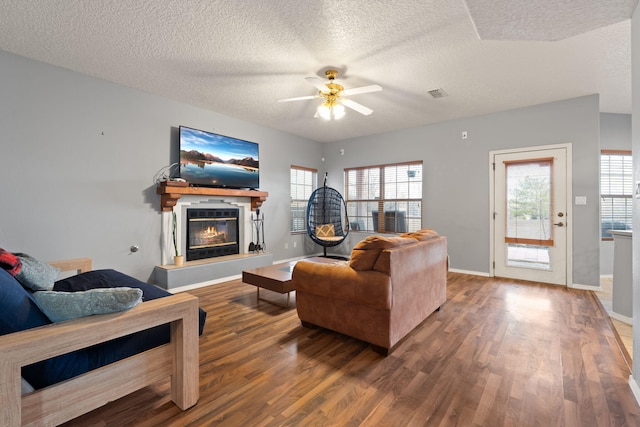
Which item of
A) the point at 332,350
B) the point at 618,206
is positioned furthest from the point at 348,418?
the point at 618,206

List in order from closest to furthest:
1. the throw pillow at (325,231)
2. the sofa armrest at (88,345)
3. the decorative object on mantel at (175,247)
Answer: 1. the sofa armrest at (88,345)
2. the decorative object on mantel at (175,247)
3. the throw pillow at (325,231)

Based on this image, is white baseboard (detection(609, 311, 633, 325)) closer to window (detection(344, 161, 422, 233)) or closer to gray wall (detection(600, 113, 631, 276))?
gray wall (detection(600, 113, 631, 276))

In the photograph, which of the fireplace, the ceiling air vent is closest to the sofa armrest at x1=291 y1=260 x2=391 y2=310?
the fireplace

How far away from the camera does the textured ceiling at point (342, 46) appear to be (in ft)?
7.11

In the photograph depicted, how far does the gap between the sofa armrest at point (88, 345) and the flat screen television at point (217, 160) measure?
10.1 feet

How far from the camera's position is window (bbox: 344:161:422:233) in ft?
18.3

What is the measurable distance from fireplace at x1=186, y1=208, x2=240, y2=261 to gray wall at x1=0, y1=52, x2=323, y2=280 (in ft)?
1.57

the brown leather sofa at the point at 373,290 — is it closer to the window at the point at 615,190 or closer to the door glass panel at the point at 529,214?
the door glass panel at the point at 529,214

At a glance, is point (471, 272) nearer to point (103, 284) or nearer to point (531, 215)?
point (531, 215)

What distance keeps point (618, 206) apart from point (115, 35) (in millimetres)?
7358

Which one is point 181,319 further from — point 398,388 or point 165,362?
point 398,388

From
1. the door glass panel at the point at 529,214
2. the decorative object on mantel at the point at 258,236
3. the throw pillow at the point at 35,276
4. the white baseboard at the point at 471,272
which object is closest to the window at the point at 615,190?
the door glass panel at the point at 529,214

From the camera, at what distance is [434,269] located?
2887 mm

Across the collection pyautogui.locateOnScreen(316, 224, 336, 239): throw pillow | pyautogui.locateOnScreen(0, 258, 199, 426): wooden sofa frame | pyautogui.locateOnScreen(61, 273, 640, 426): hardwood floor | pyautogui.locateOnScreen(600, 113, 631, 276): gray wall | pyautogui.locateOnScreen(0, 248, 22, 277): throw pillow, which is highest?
pyautogui.locateOnScreen(600, 113, 631, 276): gray wall
